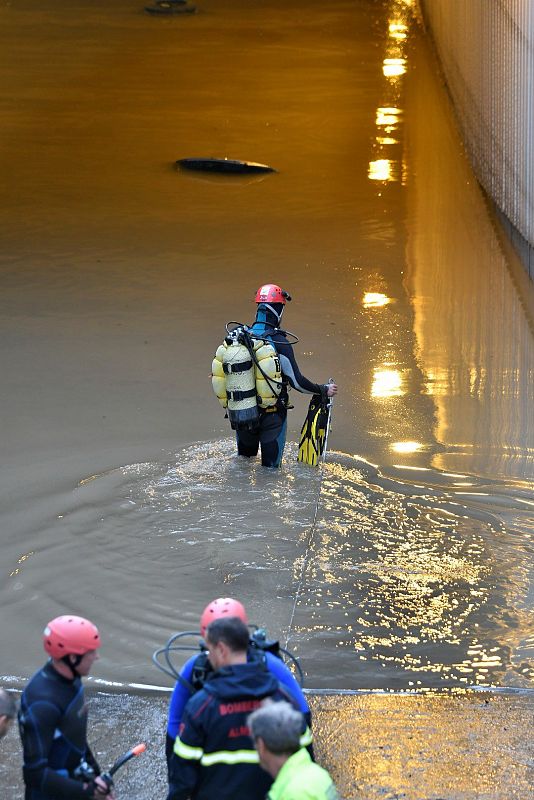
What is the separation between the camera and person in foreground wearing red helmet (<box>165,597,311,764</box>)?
4.25 metres

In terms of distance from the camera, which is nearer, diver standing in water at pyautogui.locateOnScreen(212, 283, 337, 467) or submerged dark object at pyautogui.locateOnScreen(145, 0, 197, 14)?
diver standing in water at pyautogui.locateOnScreen(212, 283, 337, 467)

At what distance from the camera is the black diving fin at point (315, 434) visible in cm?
938

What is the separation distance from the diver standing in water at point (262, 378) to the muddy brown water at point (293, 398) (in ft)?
1.28

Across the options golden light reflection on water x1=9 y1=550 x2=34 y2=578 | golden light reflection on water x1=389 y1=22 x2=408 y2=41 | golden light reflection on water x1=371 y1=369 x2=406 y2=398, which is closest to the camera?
golden light reflection on water x1=9 y1=550 x2=34 y2=578

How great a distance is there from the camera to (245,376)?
8688 millimetres

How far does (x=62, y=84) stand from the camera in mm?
27016

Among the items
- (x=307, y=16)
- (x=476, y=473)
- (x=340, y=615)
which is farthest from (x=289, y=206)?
(x=307, y=16)

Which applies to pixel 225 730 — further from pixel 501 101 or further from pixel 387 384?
pixel 501 101

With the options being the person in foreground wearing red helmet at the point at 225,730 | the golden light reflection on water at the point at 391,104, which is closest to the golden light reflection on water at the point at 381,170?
the golden light reflection on water at the point at 391,104

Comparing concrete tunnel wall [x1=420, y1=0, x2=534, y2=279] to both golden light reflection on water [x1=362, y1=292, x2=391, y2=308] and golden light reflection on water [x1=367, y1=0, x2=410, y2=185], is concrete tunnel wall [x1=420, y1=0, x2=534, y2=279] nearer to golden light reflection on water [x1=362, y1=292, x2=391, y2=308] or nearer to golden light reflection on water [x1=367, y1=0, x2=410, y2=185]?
golden light reflection on water [x1=367, y1=0, x2=410, y2=185]

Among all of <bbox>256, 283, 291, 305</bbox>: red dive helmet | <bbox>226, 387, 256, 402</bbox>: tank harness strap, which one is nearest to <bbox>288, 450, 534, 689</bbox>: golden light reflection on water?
<bbox>226, 387, 256, 402</bbox>: tank harness strap

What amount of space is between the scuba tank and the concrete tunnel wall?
22.7 ft

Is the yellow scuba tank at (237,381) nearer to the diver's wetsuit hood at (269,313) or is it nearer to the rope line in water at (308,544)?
the diver's wetsuit hood at (269,313)

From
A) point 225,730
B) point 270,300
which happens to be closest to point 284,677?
point 225,730
